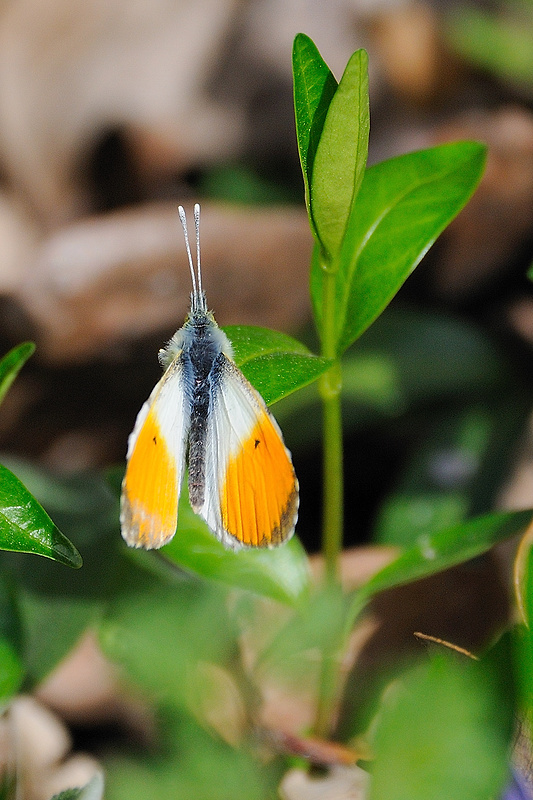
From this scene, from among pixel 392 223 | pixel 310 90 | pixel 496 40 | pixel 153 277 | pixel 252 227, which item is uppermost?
pixel 496 40

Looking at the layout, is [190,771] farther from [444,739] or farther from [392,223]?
[392,223]

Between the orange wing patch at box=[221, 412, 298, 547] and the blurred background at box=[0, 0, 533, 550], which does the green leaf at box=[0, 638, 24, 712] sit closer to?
the orange wing patch at box=[221, 412, 298, 547]

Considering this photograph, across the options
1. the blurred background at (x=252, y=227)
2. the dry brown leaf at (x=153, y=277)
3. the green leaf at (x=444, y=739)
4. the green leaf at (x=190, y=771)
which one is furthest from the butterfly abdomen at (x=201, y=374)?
the dry brown leaf at (x=153, y=277)

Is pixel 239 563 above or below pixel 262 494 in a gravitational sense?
below

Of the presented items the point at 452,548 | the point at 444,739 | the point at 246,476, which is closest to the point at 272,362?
the point at 246,476

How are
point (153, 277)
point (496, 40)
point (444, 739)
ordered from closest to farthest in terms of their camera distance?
1. point (444, 739)
2. point (153, 277)
3. point (496, 40)

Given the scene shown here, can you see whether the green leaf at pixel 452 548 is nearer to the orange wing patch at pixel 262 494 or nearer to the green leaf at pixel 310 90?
the orange wing patch at pixel 262 494

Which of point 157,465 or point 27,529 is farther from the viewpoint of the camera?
point 157,465

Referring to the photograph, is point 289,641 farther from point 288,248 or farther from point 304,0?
point 304,0
